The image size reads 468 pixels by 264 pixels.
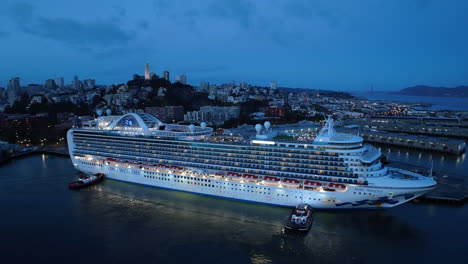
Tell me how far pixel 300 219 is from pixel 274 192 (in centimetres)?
219

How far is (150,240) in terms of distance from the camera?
496 inches

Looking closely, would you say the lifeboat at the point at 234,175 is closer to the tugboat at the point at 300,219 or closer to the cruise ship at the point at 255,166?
the cruise ship at the point at 255,166

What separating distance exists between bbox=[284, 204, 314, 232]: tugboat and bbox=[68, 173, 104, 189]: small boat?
42.8 ft

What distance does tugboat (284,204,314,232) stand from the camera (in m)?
12.7

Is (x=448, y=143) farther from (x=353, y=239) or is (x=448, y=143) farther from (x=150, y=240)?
(x=150, y=240)

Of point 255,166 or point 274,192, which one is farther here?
point 255,166

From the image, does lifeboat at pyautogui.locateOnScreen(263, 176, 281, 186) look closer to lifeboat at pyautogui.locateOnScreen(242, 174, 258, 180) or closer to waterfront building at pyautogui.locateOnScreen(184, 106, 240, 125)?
lifeboat at pyautogui.locateOnScreen(242, 174, 258, 180)

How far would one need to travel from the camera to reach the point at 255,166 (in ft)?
51.1

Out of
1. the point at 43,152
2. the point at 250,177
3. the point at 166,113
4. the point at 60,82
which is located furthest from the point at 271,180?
the point at 60,82

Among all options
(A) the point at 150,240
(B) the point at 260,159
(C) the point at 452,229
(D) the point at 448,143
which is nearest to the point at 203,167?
(B) the point at 260,159

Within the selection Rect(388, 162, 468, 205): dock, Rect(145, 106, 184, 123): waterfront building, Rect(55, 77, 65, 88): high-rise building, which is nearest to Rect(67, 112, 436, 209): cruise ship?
Rect(388, 162, 468, 205): dock

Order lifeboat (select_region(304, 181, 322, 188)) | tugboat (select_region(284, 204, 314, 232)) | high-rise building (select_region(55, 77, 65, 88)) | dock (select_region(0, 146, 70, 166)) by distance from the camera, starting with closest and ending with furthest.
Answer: tugboat (select_region(284, 204, 314, 232)), lifeboat (select_region(304, 181, 322, 188)), dock (select_region(0, 146, 70, 166)), high-rise building (select_region(55, 77, 65, 88))

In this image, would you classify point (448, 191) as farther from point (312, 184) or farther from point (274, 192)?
point (274, 192)

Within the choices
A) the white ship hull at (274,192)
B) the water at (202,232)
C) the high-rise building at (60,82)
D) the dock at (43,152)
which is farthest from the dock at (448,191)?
the high-rise building at (60,82)
